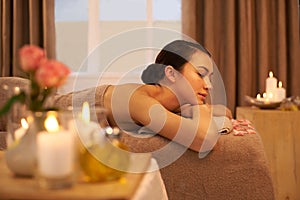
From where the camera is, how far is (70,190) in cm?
87

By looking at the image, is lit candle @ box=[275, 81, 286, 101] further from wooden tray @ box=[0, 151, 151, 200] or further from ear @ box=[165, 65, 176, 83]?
wooden tray @ box=[0, 151, 151, 200]

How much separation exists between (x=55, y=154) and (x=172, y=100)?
1206 millimetres

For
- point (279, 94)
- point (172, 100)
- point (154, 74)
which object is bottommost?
point (279, 94)

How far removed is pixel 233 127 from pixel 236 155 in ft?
0.97

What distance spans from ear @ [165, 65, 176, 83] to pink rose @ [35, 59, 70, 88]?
1.13 metres

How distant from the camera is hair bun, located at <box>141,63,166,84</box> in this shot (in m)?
2.07

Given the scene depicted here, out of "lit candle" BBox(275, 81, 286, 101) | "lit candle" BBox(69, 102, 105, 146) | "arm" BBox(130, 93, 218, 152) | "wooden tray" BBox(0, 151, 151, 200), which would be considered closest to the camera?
"wooden tray" BBox(0, 151, 151, 200)

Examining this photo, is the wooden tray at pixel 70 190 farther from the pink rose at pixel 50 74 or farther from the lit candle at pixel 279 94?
the lit candle at pixel 279 94

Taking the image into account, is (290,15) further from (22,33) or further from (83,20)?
(22,33)

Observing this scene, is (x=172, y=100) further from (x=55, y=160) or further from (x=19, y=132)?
(x=55, y=160)

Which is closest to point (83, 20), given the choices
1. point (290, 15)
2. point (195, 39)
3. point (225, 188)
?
point (195, 39)

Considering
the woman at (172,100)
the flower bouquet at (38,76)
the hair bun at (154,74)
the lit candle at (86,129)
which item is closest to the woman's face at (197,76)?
the woman at (172,100)

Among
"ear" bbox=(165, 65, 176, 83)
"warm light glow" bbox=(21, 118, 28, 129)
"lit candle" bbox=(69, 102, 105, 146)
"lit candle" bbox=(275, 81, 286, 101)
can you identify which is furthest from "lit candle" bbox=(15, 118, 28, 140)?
"lit candle" bbox=(275, 81, 286, 101)

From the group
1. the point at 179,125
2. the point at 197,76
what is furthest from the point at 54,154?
the point at 197,76
